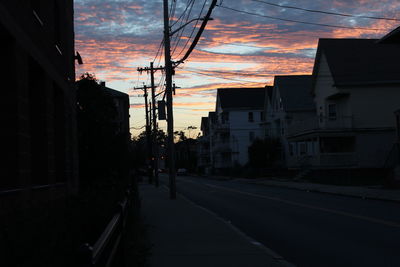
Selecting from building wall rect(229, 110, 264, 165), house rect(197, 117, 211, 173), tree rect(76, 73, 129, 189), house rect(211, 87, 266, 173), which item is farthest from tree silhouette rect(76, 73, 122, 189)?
house rect(197, 117, 211, 173)

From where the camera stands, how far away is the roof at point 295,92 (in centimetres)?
6012

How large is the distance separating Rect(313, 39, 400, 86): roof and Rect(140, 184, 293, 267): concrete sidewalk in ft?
101

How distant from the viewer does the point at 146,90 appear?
213ft

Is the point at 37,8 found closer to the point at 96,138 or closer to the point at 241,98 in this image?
the point at 96,138

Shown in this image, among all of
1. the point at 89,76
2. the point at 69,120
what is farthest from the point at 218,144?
the point at 69,120

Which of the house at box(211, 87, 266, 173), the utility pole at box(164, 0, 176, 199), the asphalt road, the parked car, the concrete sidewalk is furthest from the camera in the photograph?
the parked car

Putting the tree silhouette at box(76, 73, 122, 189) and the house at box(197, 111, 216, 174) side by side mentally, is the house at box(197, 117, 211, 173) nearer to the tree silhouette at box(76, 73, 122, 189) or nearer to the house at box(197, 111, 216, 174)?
the house at box(197, 111, 216, 174)

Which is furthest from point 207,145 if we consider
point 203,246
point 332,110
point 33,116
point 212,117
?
point 203,246

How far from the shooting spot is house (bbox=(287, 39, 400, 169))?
4431 cm

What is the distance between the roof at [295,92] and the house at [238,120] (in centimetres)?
1728

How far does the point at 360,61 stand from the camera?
45.7m

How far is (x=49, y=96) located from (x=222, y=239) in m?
5.39

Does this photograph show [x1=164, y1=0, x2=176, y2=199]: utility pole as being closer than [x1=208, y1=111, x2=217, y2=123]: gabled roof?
Yes

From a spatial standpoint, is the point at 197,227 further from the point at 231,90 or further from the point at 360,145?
the point at 231,90
